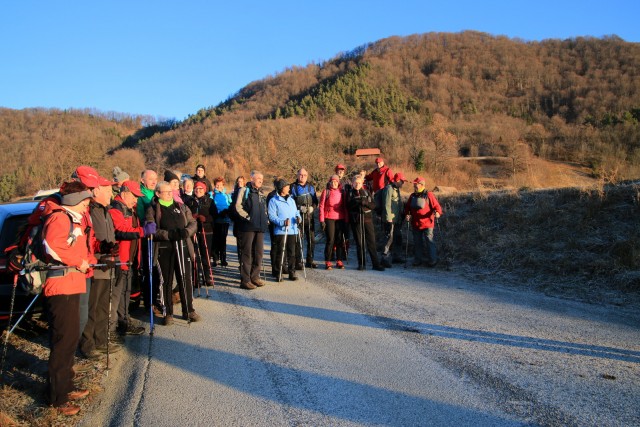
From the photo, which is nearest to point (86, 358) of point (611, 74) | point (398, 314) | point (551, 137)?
point (398, 314)

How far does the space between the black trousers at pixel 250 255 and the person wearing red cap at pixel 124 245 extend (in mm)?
2494

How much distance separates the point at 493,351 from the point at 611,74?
8667 cm

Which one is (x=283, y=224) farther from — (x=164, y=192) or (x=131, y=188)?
(x=131, y=188)

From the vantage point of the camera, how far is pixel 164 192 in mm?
6438

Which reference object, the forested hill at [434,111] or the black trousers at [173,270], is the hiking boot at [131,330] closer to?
the black trousers at [173,270]

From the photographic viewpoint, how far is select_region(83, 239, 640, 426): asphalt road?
3709mm

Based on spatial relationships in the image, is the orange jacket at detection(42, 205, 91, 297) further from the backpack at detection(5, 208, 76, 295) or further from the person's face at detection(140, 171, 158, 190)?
the person's face at detection(140, 171, 158, 190)

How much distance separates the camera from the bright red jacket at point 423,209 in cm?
1048

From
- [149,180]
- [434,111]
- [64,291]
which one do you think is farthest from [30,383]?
[434,111]

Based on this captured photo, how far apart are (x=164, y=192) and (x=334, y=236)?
5151mm

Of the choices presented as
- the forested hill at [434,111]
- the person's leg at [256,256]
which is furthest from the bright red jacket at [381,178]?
the forested hill at [434,111]

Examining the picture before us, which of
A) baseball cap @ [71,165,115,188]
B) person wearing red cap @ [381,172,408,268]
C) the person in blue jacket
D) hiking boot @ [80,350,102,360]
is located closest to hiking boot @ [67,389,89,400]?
hiking boot @ [80,350,102,360]

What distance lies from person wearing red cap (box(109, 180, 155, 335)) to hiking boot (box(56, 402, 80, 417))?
1.94 m

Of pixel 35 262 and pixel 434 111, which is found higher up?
pixel 434 111
